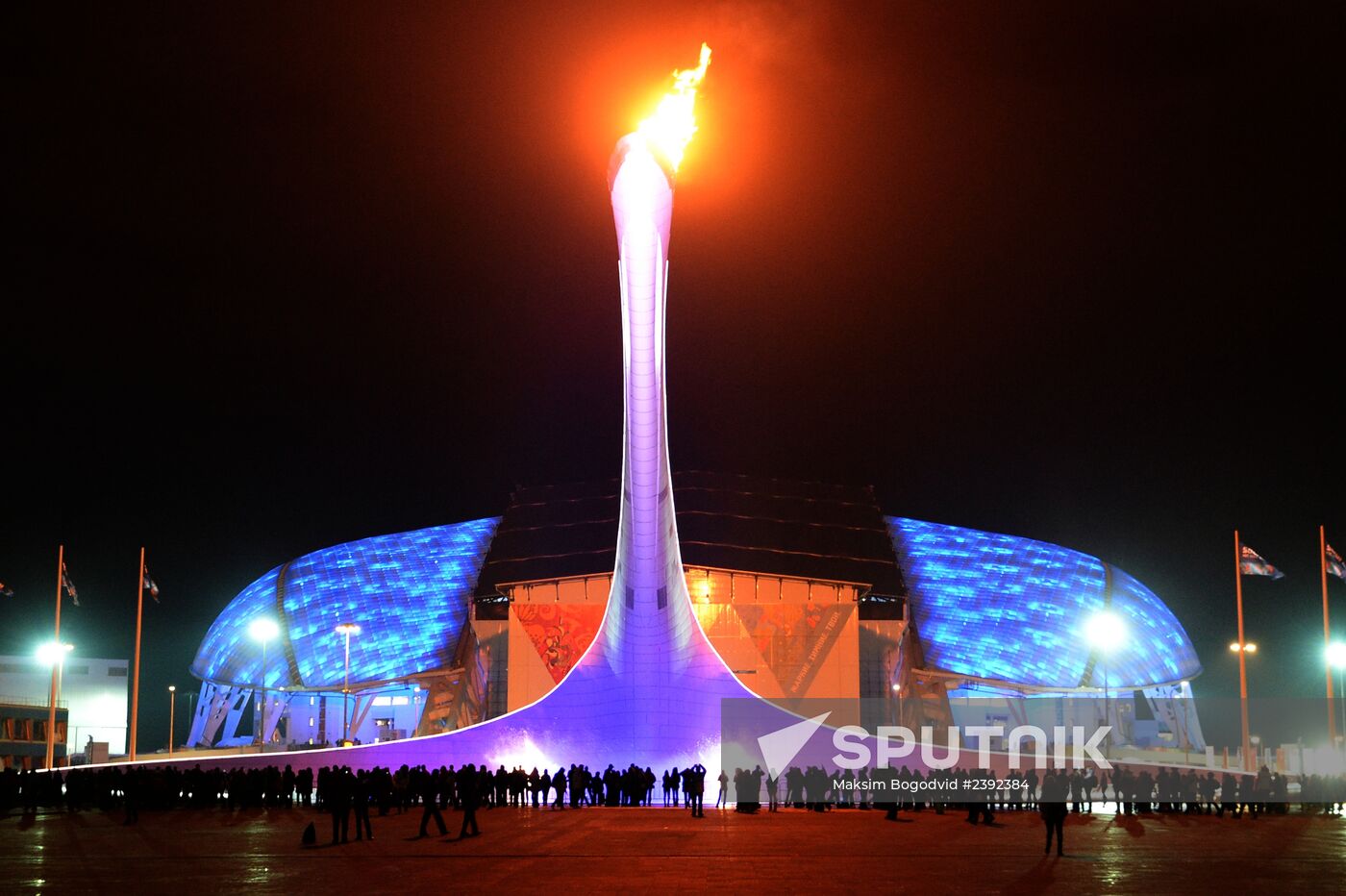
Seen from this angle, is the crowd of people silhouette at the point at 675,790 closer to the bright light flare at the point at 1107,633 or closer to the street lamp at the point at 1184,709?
the bright light flare at the point at 1107,633

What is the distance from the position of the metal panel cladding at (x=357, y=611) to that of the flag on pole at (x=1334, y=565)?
126ft

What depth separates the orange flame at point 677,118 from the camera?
63.9 ft

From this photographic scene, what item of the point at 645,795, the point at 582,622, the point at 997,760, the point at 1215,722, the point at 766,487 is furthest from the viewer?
the point at 1215,722

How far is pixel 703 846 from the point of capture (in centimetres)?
1848

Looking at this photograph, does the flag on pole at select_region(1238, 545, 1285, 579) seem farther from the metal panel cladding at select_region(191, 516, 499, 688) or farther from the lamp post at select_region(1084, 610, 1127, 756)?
the metal panel cladding at select_region(191, 516, 499, 688)

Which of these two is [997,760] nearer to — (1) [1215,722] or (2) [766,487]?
(2) [766,487]

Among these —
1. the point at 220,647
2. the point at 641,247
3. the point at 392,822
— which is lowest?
the point at 392,822

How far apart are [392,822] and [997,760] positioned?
14540 millimetres

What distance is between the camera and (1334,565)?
3491 cm

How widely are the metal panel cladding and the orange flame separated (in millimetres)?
45372

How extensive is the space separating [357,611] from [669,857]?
1949 inches

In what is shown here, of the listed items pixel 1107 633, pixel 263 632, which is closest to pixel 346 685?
pixel 263 632

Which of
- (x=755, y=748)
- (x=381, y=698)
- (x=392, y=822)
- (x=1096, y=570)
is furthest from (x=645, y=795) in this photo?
(x=381, y=698)

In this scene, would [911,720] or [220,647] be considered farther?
[220,647]
